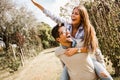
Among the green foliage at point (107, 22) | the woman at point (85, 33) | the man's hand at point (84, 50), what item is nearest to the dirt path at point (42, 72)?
the green foliage at point (107, 22)

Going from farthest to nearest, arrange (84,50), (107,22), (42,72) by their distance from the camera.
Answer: (42,72) → (107,22) → (84,50)

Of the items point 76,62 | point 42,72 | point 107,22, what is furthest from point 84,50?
point 42,72

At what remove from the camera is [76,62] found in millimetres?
3641

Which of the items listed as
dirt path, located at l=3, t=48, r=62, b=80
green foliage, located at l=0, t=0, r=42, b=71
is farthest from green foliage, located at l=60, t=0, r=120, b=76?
green foliage, located at l=0, t=0, r=42, b=71

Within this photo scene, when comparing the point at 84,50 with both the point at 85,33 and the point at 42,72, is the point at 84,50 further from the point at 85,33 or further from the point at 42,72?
the point at 42,72

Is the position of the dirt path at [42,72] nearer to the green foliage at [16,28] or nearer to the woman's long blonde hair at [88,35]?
the green foliage at [16,28]

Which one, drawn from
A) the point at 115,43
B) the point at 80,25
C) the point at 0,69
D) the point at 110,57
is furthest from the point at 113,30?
the point at 0,69

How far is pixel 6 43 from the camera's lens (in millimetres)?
33344

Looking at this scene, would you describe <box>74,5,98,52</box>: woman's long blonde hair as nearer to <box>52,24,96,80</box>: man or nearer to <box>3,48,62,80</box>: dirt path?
<box>52,24,96,80</box>: man

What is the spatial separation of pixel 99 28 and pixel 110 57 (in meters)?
1.66

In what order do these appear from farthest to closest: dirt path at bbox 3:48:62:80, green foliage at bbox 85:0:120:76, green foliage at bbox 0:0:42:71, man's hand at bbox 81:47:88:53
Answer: green foliage at bbox 0:0:42:71, dirt path at bbox 3:48:62:80, green foliage at bbox 85:0:120:76, man's hand at bbox 81:47:88:53

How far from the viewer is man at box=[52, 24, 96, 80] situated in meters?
3.64

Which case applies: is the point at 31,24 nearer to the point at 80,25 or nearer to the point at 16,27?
the point at 16,27

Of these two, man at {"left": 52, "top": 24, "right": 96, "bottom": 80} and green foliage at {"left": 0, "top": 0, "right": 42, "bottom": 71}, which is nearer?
man at {"left": 52, "top": 24, "right": 96, "bottom": 80}
